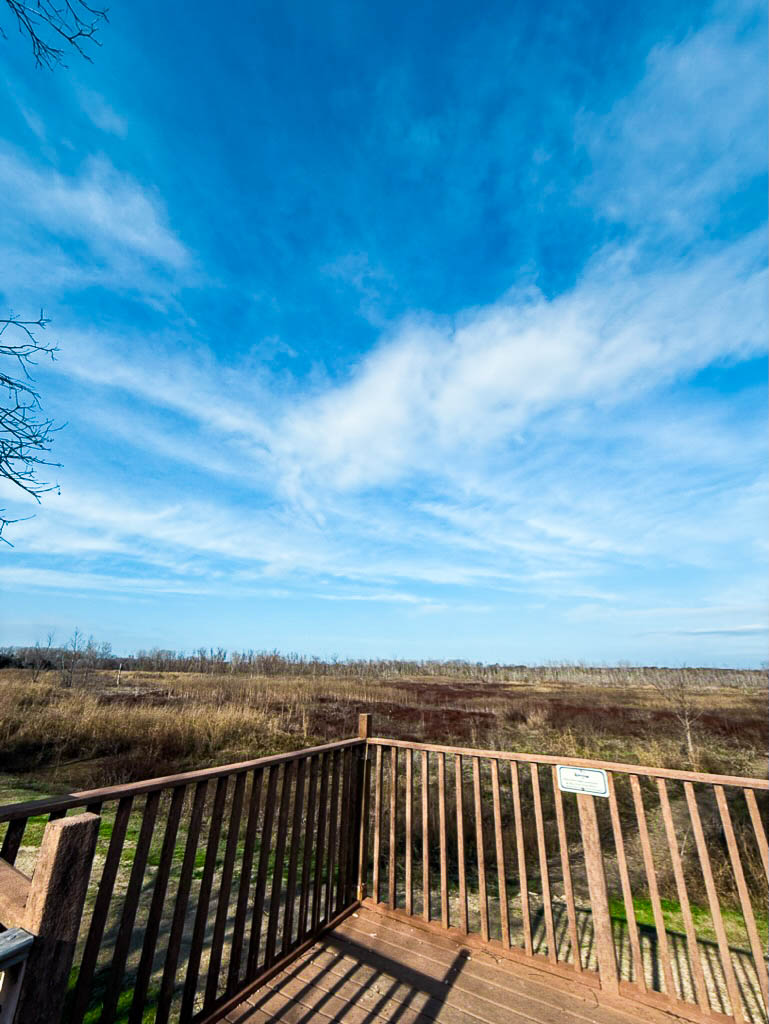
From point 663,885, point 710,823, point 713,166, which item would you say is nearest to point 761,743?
point 710,823

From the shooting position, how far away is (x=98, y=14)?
2312mm

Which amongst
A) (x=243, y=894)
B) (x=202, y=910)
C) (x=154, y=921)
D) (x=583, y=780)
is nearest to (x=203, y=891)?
(x=202, y=910)

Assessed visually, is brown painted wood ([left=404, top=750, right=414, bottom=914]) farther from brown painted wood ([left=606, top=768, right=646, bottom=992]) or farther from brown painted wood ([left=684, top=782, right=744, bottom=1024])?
brown painted wood ([left=684, top=782, right=744, bottom=1024])

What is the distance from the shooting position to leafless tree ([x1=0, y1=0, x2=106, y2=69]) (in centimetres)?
227

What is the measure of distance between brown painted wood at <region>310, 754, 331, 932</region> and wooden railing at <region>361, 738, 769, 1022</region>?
342 millimetres

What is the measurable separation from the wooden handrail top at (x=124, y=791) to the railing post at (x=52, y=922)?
1.82 ft

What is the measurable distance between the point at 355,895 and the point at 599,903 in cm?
160

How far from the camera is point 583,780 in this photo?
2.48 metres

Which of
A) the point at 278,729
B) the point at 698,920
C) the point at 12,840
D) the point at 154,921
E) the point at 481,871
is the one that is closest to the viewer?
the point at 12,840

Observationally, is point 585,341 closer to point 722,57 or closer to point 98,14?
point 722,57

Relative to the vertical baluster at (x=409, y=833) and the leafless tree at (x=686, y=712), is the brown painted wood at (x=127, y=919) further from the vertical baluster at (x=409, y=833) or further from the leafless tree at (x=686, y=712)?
the leafless tree at (x=686, y=712)

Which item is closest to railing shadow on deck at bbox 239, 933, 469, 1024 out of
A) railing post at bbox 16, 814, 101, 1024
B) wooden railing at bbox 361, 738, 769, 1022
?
wooden railing at bbox 361, 738, 769, 1022

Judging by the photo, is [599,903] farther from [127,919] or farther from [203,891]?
[127,919]

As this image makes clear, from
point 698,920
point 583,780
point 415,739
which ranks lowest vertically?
point 698,920
